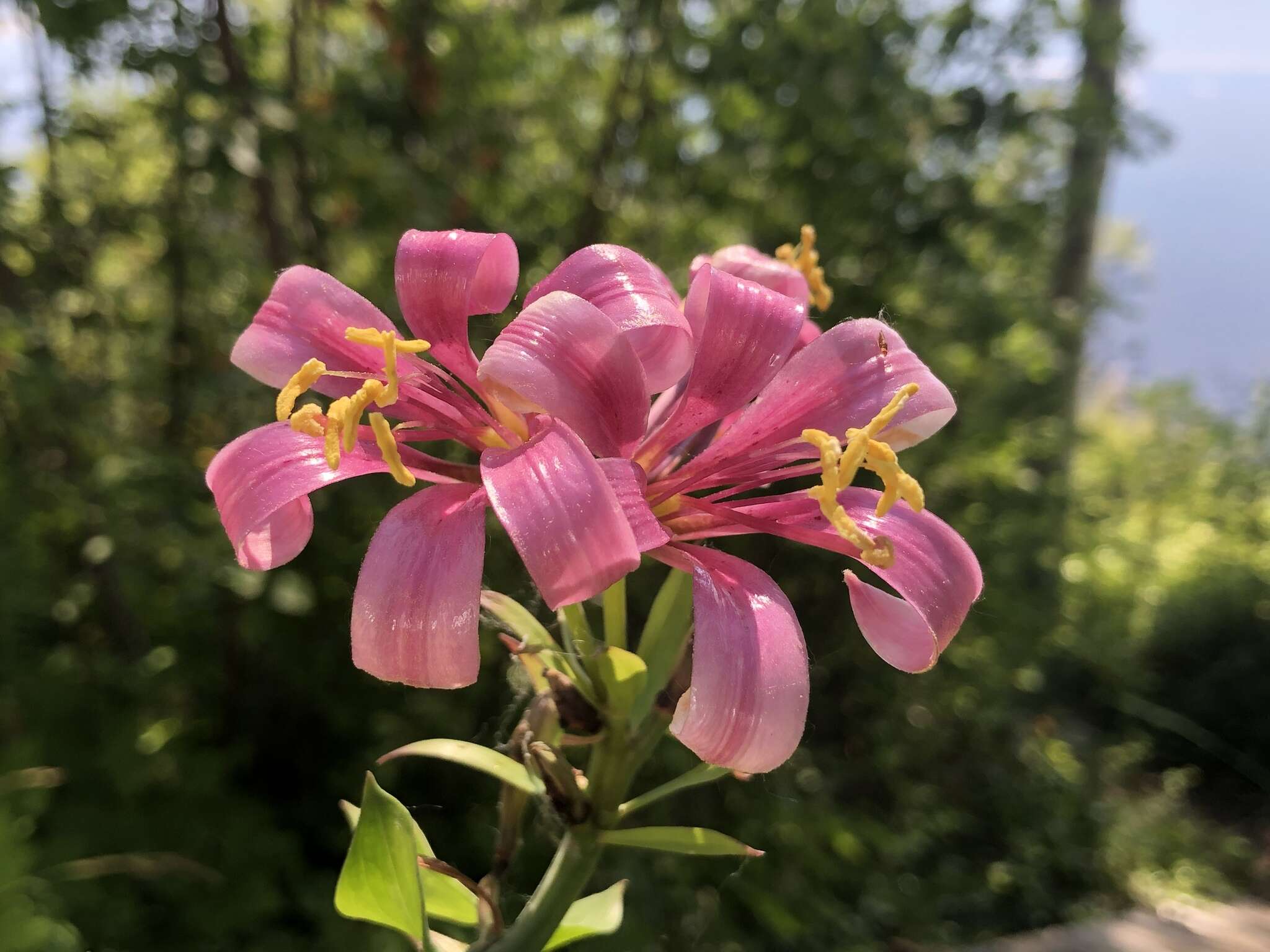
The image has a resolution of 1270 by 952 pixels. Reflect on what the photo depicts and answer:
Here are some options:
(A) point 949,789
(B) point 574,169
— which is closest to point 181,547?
(B) point 574,169

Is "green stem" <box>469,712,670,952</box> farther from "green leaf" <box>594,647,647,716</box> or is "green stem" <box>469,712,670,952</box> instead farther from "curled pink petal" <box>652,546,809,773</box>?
"curled pink petal" <box>652,546,809,773</box>

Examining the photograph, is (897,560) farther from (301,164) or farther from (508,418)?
(301,164)

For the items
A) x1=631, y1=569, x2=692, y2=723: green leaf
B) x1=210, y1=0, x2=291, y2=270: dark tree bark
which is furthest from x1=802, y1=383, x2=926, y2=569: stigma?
x1=210, y1=0, x2=291, y2=270: dark tree bark

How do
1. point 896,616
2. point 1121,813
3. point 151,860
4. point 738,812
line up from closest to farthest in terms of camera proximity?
point 896,616 → point 151,860 → point 738,812 → point 1121,813

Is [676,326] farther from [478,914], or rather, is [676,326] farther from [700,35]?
[700,35]

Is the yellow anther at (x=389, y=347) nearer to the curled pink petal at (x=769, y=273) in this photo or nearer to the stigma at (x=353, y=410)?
the stigma at (x=353, y=410)

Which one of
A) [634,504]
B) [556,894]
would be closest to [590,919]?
[556,894]
